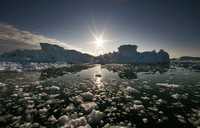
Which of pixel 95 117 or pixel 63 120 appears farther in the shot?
pixel 95 117

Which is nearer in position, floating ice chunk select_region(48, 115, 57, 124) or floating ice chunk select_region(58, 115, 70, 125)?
floating ice chunk select_region(58, 115, 70, 125)

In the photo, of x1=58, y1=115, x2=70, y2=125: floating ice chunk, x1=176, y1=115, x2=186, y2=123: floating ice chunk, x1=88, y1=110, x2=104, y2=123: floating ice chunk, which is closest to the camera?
x1=58, y1=115, x2=70, y2=125: floating ice chunk

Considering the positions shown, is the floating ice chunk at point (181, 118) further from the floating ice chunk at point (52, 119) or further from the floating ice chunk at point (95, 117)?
the floating ice chunk at point (52, 119)

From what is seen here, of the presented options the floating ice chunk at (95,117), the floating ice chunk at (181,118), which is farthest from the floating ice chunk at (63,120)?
the floating ice chunk at (181,118)

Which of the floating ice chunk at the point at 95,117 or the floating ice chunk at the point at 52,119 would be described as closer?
the floating ice chunk at the point at 52,119

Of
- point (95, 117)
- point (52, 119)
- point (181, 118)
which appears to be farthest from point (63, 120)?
point (181, 118)

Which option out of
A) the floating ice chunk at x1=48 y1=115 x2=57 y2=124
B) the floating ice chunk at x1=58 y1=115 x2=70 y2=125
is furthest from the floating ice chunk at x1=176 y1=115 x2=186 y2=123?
the floating ice chunk at x1=48 y1=115 x2=57 y2=124

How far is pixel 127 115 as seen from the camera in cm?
1808

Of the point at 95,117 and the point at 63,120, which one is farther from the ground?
the point at 95,117

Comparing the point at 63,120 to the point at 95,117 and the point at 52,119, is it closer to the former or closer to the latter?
the point at 52,119

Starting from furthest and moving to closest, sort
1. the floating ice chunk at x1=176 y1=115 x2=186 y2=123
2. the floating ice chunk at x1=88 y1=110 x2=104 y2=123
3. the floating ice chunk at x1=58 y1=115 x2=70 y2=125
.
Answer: the floating ice chunk at x1=88 y1=110 x2=104 y2=123 → the floating ice chunk at x1=176 y1=115 x2=186 y2=123 → the floating ice chunk at x1=58 y1=115 x2=70 y2=125

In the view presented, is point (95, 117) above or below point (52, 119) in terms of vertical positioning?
above

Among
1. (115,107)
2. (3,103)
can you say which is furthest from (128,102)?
(3,103)

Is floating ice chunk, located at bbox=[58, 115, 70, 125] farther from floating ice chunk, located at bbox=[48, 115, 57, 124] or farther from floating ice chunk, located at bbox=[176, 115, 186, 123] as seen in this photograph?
floating ice chunk, located at bbox=[176, 115, 186, 123]
